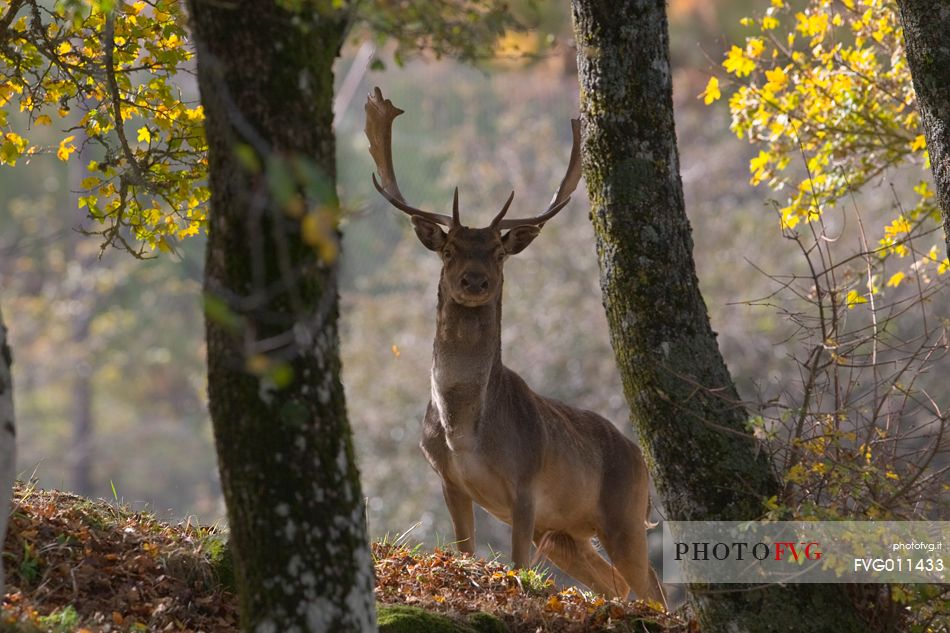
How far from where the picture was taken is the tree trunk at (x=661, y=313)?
645 cm

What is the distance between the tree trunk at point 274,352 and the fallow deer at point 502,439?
3.10 m

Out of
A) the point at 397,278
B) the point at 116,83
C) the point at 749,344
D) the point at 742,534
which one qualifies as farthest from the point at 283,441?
the point at 397,278

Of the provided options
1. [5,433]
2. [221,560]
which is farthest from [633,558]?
[5,433]

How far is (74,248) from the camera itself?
136ft

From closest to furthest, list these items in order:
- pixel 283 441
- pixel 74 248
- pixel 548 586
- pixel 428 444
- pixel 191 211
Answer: pixel 283 441 → pixel 191 211 → pixel 548 586 → pixel 428 444 → pixel 74 248

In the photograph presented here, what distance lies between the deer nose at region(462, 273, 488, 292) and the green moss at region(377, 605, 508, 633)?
7.58ft

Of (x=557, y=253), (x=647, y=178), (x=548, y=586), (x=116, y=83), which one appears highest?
(x=557, y=253)

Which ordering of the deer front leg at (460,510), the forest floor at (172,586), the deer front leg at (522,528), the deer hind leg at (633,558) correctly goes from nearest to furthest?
the forest floor at (172,586) < the deer front leg at (522,528) < the deer front leg at (460,510) < the deer hind leg at (633,558)

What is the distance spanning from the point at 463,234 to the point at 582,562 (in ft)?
8.84

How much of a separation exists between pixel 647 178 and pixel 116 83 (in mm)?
2897

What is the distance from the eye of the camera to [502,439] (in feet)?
28.2

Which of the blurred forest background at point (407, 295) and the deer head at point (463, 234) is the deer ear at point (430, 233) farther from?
the blurred forest background at point (407, 295)

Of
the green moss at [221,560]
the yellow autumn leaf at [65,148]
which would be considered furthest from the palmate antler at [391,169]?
the green moss at [221,560]

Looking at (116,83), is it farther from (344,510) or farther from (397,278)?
(397,278)
